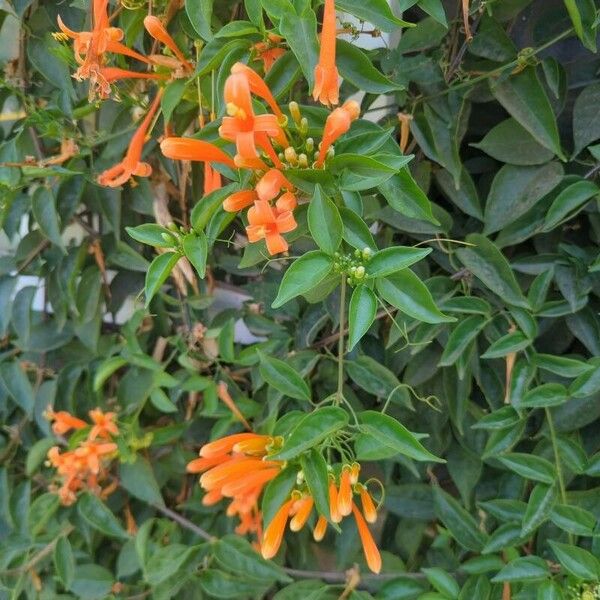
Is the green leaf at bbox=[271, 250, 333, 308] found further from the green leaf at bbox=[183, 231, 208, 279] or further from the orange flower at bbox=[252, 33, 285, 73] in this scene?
the orange flower at bbox=[252, 33, 285, 73]

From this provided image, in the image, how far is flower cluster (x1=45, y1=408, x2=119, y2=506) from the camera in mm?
932

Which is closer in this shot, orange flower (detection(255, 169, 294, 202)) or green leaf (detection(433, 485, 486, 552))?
orange flower (detection(255, 169, 294, 202))

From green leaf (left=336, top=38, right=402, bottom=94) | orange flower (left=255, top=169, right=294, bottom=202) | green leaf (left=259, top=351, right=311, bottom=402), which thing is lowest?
green leaf (left=259, top=351, right=311, bottom=402)

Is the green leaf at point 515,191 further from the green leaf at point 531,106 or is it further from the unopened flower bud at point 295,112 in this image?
the unopened flower bud at point 295,112

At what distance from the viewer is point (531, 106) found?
2.35 feet

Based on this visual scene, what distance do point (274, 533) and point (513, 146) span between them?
19.0 inches

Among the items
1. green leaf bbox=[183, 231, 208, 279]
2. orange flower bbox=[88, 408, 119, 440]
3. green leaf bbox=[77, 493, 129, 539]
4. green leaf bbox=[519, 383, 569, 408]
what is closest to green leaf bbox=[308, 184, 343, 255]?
green leaf bbox=[183, 231, 208, 279]

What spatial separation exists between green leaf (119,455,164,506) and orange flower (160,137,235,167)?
630 mm

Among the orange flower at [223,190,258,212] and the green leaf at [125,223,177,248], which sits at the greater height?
the orange flower at [223,190,258,212]

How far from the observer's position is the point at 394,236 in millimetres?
850

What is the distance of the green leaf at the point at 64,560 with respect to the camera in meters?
1.01

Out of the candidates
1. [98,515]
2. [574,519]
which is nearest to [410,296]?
[574,519]

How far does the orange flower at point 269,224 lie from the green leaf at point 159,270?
0.12 metres

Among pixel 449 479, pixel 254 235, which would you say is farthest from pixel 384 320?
pixel 254 235
